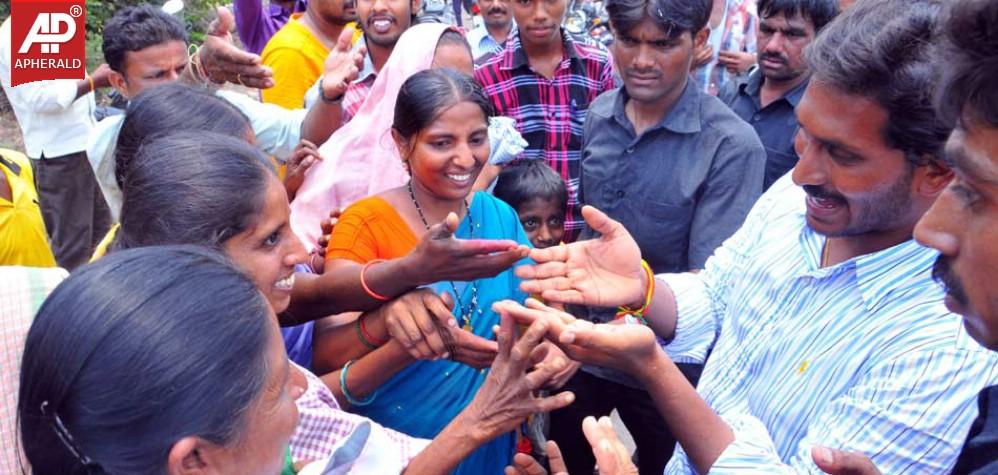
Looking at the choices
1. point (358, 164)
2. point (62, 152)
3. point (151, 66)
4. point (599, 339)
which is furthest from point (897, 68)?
point (62, 152)

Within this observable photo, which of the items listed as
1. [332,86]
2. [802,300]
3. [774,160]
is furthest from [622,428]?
[802,300]

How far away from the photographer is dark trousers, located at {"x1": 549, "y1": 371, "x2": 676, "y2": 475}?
2914 mm

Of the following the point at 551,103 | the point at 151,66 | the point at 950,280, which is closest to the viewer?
the point at 950,280

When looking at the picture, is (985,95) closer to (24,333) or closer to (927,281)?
(927,281)

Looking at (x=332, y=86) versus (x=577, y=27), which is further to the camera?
(x=577, y=27)

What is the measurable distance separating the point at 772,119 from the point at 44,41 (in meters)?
4.05

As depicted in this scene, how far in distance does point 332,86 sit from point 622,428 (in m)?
2.26

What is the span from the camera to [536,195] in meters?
3.49

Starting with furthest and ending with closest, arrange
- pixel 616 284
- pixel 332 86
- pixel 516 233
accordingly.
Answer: pixel 332 86, pixel 516 233, pixel 616 284

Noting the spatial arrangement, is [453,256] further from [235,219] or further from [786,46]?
[786,46]

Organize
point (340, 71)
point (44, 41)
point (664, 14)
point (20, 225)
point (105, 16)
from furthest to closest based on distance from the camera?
1. point (105, 16)
2. point (44, 41)
3. point (340, 71)
4. point (20, 225)
5. point (664, 14)

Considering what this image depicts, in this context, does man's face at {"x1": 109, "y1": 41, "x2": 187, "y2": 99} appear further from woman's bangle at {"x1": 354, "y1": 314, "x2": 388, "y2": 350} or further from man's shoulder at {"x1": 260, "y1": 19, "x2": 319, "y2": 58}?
woman's bangle at {"x1": 354, "y1": 314, "x2": 388, "y2": 350}

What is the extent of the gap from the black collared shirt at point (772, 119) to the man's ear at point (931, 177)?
191cm

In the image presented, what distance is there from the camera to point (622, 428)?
4219 mm
